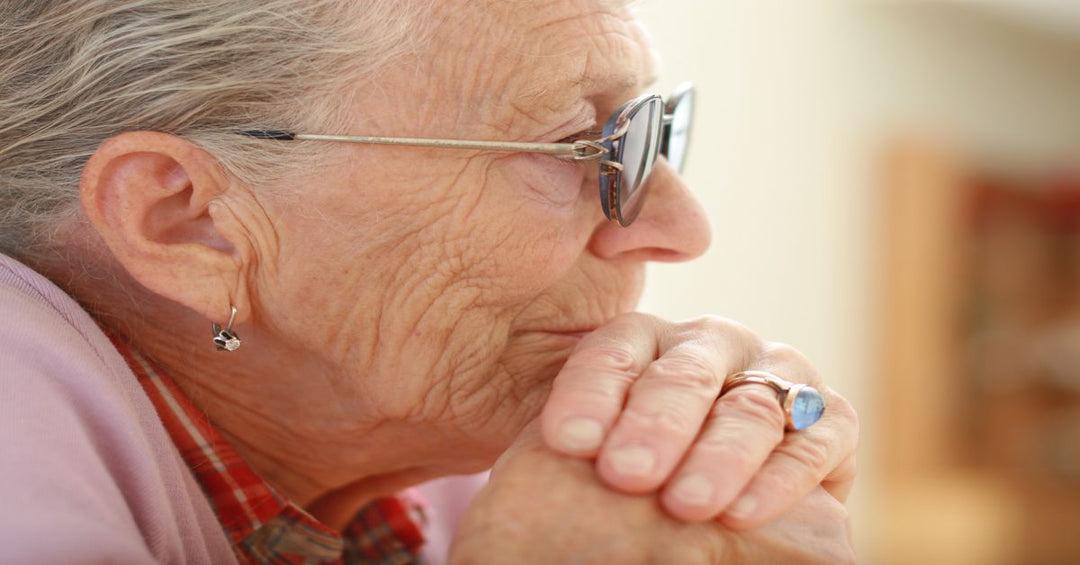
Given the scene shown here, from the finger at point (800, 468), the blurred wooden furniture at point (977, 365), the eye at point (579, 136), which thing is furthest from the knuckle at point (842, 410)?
the blurred wooden furniture at point (977, 365)

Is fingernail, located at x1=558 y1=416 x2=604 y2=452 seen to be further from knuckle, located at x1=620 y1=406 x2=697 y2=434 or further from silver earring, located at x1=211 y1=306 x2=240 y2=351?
silver earring, located at x1=211 y1=306 x2=240 y2=351

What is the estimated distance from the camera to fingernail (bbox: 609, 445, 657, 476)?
96cm

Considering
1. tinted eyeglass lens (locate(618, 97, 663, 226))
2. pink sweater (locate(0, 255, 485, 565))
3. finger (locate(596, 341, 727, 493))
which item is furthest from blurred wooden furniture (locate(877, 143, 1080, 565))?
pink sweater (locate(0, 255, 485, 565))

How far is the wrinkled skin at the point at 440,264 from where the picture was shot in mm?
1172

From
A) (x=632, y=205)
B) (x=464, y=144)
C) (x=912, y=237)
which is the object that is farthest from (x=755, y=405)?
(x=912, y=237)

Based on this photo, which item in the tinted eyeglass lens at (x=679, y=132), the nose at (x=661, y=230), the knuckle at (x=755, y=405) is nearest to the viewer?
the knuckle at (x=755, y=405)

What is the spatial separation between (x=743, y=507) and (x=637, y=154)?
466mm

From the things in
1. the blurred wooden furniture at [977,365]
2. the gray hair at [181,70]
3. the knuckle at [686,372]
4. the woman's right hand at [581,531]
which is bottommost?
the blurred wooden furniture at [977,365]

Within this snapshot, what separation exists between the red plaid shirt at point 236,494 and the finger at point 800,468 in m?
0.61

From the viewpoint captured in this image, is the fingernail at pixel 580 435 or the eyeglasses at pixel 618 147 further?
the eyeglasses at pixel 618 147

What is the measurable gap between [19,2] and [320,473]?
2.32 feet

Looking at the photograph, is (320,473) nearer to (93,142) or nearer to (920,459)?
(93,142)

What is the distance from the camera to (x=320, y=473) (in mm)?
1457

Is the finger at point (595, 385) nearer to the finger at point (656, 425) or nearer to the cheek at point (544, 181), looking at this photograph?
the finger at point (656, 425)
